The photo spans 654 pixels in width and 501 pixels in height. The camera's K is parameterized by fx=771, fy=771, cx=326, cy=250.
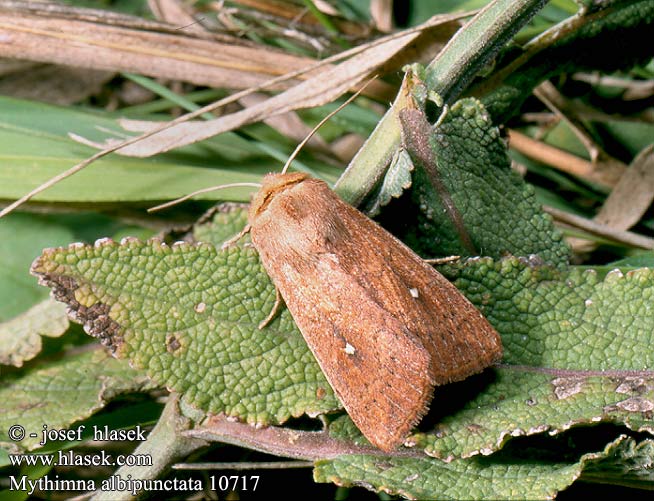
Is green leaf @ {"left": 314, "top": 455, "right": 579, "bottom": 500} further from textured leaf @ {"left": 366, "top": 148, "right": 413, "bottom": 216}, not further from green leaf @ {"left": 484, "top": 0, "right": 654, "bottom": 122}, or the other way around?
green leaf @ {"left": 484, "top": 0, "right": 654, "bottom": 122}

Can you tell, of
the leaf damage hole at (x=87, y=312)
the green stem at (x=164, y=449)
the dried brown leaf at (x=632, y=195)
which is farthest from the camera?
the dried brown leaf at (x=632, y=195)

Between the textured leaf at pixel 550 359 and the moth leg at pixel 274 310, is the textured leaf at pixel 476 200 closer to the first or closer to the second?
the textured leaf at pixel 550 359

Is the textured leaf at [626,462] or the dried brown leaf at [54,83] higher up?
the dried brown leaf at [54,83]

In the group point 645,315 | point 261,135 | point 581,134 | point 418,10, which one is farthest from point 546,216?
point 418,10

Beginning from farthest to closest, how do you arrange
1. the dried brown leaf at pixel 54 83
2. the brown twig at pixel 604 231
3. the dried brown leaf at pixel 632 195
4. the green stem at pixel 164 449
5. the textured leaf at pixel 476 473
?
the dried brown leaf at pixel 54 83 → the dried brown leaf at pixel 632 195 → the brown twig at pixel 604 231 → the green stem at pixel 164 449 → the textured leaf at pixel 476 473

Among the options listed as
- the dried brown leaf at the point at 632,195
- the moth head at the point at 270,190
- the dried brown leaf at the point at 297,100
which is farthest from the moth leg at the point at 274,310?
the dried brown leaf at the point at 632,195

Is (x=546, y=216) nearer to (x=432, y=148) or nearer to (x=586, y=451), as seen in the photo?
(x=432, y=148)
